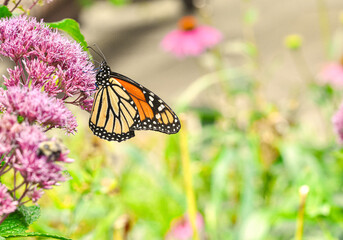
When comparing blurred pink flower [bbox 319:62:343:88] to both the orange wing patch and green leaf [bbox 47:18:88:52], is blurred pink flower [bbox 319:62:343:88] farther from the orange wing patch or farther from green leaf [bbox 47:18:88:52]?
green leaf [bbox 47:18:88:52]

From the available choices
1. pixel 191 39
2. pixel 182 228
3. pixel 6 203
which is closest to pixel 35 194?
pixel 6 203

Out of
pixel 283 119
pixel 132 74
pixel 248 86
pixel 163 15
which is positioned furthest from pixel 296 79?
pixel 163 15

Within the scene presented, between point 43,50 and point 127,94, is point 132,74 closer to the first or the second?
point 127,94

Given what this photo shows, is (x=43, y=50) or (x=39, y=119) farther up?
(x=43, y=50)

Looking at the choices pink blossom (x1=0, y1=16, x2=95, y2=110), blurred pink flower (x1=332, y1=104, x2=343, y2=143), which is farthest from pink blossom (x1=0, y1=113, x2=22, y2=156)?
blurred pink flower (x1=332, y1=104, x2=343, y2=143)

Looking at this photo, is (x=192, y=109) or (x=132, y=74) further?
(x=132, y=74)

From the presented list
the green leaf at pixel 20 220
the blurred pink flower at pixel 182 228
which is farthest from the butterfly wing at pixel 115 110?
the blurred pink flower at pixel 182 228

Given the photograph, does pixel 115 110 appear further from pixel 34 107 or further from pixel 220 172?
pixel 220 172
